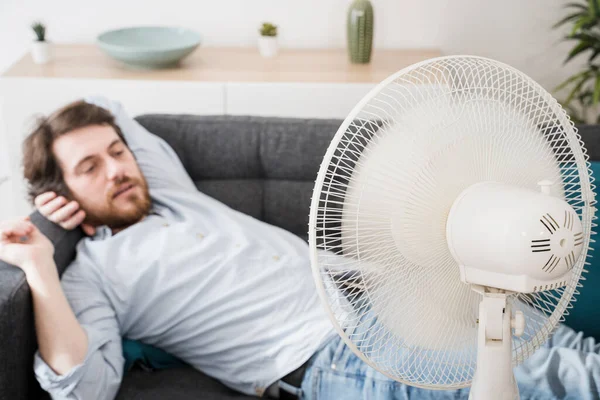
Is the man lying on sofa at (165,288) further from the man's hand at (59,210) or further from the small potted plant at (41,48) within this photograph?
the small potted plant at (41,48)

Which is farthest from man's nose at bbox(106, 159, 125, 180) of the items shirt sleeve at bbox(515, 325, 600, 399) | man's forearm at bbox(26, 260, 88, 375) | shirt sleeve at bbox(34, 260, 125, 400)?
shirt sleeve at bbox(515, 325, 600, 399)

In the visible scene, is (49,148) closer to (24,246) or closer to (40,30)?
(24,246)

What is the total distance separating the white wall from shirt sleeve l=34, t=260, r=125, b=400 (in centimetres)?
150

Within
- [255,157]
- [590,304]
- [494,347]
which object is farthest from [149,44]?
[494,347]

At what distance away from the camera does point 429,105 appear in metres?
0.96

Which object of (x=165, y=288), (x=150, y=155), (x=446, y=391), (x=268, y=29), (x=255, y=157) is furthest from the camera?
(x=268, y=29)

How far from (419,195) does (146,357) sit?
3.13 feet

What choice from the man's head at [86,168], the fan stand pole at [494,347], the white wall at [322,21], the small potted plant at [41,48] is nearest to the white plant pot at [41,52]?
the small potted plant at [41,48]

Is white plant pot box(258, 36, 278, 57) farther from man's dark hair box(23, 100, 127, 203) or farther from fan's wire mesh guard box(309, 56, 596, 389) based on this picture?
fan's wire mesh guard box(309, 56, 596, 389)

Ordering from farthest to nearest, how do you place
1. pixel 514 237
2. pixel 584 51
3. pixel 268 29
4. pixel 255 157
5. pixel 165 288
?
pixel 584 51 < pixel 268 29 < pixel 255 157 < pixel 165 288 < pixel 514 237

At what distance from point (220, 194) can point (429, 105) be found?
114 cm

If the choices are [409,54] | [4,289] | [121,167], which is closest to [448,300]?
[4,289]

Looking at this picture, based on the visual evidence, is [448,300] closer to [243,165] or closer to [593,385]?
[593,385]

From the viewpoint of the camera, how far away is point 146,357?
1.65m
